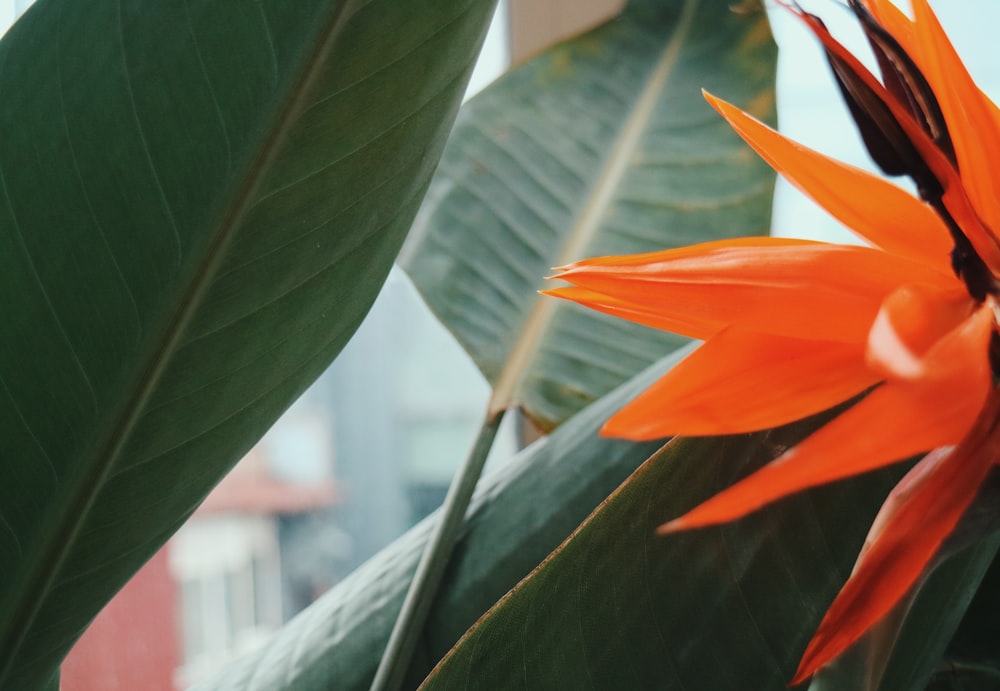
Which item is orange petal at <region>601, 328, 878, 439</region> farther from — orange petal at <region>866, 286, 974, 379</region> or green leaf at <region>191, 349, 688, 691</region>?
green leaf at <region>191, 349, 688, 691</region>

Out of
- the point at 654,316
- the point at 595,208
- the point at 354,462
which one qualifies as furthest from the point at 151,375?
the point at 354,462

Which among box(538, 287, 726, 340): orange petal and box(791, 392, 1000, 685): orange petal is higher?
box(538, 287, 726, 340): orange petal

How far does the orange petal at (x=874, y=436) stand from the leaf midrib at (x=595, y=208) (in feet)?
0.89

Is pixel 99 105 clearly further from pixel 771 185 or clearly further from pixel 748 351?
pixel 771 185

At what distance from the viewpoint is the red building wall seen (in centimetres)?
69

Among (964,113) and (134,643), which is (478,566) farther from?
(134,643)

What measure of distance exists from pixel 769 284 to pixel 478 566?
209mm

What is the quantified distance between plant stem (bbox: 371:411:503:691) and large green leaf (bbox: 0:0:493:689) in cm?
10

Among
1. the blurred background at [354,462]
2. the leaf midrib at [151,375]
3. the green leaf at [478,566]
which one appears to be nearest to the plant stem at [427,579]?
the green leaf at [478,566]

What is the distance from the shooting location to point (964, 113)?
0.22 metres

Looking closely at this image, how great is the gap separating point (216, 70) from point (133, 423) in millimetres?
111

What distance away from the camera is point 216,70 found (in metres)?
0.25

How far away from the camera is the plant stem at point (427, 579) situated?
0.35 metres

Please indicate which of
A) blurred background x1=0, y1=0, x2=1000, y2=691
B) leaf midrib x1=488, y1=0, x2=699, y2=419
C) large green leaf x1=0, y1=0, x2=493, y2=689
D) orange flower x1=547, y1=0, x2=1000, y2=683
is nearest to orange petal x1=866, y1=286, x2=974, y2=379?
orange flower x1=547, y1=0, x2=1000, y2=683
